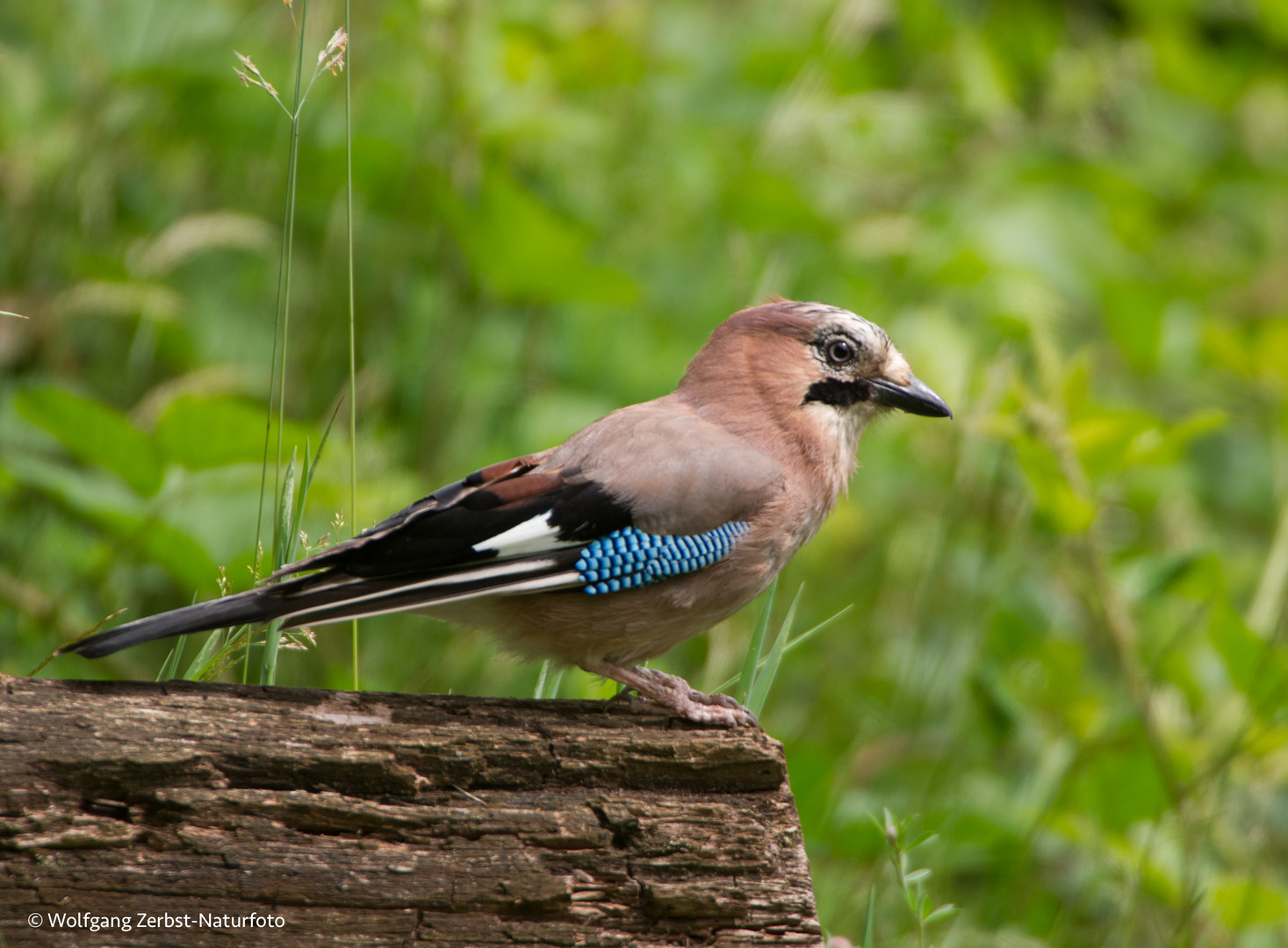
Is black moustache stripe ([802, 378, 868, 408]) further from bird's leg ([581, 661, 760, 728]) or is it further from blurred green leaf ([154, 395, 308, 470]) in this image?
blurred green leaf ([154, 395, 308, 470])

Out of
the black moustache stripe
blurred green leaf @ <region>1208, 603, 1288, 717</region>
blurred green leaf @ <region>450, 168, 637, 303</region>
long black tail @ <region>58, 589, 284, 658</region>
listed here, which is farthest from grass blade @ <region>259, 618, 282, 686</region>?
blurred green leaf @ <region>1208, 603, 1288, 717</region>

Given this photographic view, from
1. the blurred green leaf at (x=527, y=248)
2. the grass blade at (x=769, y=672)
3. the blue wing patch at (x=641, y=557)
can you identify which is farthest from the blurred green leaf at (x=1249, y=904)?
the blurred green leaf at (x=527, y=248)

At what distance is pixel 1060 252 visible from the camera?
7.24 meters

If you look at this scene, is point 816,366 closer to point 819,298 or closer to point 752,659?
point 752,659

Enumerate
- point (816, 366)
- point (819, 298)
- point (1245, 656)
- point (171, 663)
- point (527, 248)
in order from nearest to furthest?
point (171, 663) → point (816, 366) → point (1245, 656) → point (527, 248) → point (819, 298)

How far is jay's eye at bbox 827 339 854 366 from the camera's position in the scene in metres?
3.58

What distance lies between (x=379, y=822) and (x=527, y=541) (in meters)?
0.77

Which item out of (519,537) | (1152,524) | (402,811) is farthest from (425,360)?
(1152,524)

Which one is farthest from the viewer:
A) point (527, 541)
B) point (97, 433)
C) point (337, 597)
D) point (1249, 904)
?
point (1249, 904)

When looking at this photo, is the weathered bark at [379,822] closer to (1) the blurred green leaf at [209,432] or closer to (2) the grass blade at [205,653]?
(2) the grass blade at [205,653]

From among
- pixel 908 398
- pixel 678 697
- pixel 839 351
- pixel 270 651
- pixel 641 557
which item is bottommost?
pixel 678 697

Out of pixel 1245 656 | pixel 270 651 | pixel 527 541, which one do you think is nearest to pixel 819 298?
pixel 1245 656

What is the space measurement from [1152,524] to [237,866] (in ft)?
19.8

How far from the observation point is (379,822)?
243cm
